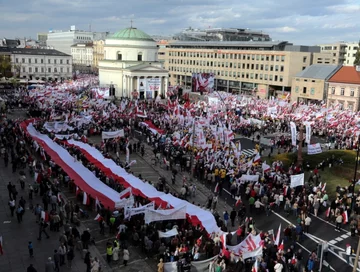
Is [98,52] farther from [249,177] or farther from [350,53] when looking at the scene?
[249,177]

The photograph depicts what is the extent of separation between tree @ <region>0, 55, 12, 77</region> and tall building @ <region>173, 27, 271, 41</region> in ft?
213

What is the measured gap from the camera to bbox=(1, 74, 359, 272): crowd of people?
1670 cm

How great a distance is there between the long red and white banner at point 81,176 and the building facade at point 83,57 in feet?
424

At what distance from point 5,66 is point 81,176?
83.1 metres

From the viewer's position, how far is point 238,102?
60125 mm

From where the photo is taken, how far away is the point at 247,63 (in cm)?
9350

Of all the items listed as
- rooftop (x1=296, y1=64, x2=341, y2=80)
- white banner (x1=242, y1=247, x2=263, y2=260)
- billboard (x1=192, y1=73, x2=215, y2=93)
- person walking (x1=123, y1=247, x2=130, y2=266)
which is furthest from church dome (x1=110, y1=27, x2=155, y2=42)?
white banner (x1=242, y1=247, x2=263, y2=260)

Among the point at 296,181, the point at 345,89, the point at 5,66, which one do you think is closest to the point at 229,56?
the point at 345,89

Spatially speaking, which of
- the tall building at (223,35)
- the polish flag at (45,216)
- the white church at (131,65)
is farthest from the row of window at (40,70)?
the polish flag at (45,216)

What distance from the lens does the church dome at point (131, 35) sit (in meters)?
84.1

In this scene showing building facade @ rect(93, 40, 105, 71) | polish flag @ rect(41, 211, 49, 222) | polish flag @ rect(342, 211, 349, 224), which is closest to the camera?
polish flag @ rect(41, 211, 49, 222)

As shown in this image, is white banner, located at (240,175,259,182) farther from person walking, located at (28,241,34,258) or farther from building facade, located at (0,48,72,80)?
building facade, located at (0,48,72,80)

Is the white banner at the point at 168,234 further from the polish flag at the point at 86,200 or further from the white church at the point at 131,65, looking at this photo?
the white church at the point at 131,65

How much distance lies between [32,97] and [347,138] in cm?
4155
